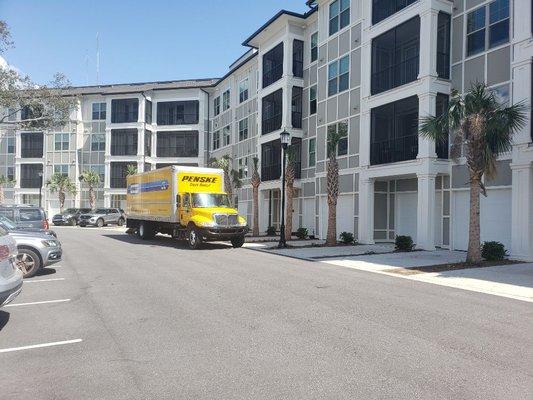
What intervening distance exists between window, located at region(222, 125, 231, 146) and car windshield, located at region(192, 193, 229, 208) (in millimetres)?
21134

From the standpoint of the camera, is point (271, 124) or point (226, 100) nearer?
point (271, 124)

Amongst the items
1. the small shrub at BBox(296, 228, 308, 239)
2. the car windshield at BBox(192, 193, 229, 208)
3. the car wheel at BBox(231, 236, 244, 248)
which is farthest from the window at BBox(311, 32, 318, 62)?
the car wheel at BBox(231, 236, 244, 248)

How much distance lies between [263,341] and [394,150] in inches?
676

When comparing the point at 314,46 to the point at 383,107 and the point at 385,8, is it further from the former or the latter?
the point at 383,107

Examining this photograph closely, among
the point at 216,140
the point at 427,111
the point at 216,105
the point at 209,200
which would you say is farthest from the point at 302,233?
the point at 216,105

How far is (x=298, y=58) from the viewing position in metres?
30.4

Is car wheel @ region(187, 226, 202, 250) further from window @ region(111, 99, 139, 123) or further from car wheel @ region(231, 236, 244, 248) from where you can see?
window @ region(111, 99, 139, 123)

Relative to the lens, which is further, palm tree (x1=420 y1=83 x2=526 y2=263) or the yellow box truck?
the yellow box truck

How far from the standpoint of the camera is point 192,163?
53.2 meters

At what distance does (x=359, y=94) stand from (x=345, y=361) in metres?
20.2

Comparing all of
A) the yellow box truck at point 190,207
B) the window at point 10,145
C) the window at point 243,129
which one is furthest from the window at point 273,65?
the window at point 10,145

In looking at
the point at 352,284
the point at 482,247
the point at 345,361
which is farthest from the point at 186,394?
the point at 482,247

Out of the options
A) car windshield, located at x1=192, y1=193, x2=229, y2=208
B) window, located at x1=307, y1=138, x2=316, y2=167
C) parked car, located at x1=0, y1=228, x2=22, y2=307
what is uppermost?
window, located at x1=307, y1=138, x2=316, y2=167

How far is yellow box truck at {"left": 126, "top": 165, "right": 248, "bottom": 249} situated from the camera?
20125 millimetres
